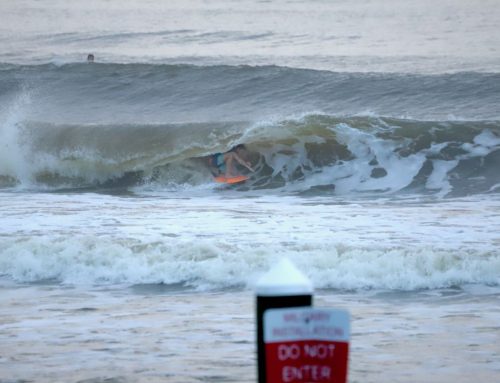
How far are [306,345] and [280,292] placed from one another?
174 millimetres

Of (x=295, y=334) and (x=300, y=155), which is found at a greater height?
(x=300, y=155)

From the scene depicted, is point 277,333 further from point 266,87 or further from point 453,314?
point 266,87

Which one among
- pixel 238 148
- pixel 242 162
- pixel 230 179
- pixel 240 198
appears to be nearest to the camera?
pixel 240 198

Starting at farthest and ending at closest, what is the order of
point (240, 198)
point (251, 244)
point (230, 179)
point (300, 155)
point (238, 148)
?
1. point (238, 148)
2. point (300, 155)
3. point (230, 179)
4. point (240, 198)
5. point (251, 244)

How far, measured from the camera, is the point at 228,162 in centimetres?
1725

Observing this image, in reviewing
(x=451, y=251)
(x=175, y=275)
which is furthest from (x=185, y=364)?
(x=451, y=251)

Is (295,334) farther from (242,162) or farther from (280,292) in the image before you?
(242,162)

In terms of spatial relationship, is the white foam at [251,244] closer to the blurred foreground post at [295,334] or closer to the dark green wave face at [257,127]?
the dark green wave face at [257,127]

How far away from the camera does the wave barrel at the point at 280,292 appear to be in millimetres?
3090

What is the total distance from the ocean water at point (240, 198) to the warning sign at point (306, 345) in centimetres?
292

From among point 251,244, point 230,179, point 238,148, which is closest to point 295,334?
point 251,244

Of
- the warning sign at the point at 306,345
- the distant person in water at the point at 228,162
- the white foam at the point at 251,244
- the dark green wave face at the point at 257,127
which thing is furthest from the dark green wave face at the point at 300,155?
the warning sign at the point at 306,345

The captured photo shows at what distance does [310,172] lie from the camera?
54.3ft

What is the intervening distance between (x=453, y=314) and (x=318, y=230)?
3.24 meters
